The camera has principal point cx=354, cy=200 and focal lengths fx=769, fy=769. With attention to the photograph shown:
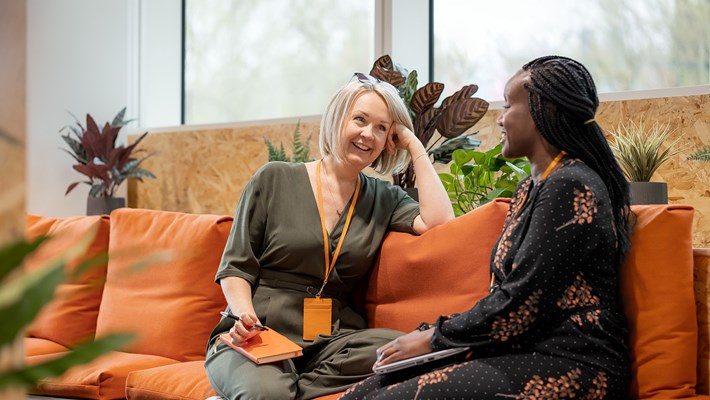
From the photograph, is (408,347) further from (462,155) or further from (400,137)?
(462,155)

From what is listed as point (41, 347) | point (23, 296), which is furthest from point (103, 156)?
point (23, 296)

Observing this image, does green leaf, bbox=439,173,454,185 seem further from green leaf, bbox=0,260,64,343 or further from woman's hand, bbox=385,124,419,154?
green leaf, bbox=0,260,64,343

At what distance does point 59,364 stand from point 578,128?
179 cm

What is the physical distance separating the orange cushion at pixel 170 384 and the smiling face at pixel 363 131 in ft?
2.83

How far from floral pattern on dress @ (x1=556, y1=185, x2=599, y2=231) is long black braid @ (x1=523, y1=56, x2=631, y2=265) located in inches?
5.6

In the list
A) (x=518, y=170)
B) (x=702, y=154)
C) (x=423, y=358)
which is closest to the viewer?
(x=423, y=358)

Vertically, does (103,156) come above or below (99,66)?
below

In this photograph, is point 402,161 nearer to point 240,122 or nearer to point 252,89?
point 240,122

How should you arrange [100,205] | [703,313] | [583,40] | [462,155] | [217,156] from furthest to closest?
[217,156]
[100,205]
[583,40]
[462,155]
[703,313]

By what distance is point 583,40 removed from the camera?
385cm

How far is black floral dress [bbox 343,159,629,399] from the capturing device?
1.77 metres

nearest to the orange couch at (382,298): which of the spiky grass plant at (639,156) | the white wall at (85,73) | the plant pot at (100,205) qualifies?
the spiky grass plant at (639,156)

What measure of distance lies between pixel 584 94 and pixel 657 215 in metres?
0.37

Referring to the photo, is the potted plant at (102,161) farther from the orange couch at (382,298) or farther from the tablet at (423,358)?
the tablet at (423,358)
